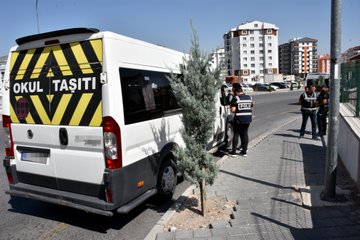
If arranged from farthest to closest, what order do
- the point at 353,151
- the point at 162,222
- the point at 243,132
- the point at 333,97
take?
the point at 243,132, the point at 353,151, the point at 333,97, the point at 162,222

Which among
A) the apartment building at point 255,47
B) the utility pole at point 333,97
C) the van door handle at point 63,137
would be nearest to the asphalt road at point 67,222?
the van door handle at point 63,137

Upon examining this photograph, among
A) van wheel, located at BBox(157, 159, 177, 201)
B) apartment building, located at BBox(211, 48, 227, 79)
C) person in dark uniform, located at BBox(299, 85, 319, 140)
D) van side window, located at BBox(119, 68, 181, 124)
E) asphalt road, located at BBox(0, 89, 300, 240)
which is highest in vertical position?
apartment building, located at BBox(211, 48, 227, 79)

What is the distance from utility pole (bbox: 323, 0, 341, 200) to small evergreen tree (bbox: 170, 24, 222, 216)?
1654 millimetres

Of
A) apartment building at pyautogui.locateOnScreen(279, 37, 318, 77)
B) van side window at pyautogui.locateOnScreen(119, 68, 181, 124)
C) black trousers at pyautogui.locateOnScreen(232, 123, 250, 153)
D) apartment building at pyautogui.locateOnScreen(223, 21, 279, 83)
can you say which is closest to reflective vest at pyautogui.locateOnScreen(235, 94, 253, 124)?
black trousers at pyautogui.locateOnScreen(232, 123, 250, 153)

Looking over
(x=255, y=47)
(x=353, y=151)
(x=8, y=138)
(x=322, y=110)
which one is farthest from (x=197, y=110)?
(x=255, y=47)

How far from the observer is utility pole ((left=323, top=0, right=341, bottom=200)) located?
430cm

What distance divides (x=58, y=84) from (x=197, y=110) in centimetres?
191

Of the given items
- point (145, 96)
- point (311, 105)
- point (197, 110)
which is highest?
point (145, 96)

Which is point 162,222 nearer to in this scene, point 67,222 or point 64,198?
point 64,198

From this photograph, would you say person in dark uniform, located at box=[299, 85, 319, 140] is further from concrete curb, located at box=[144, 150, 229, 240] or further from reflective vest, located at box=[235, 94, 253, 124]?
concrete curb, located at box=[144, 150, 229, 240]

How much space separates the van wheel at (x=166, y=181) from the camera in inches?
196

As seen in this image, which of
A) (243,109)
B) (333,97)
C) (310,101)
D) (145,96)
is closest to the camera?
(333,97)

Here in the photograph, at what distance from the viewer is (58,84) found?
168 inches

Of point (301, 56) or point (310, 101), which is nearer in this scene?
point (310, 101)
